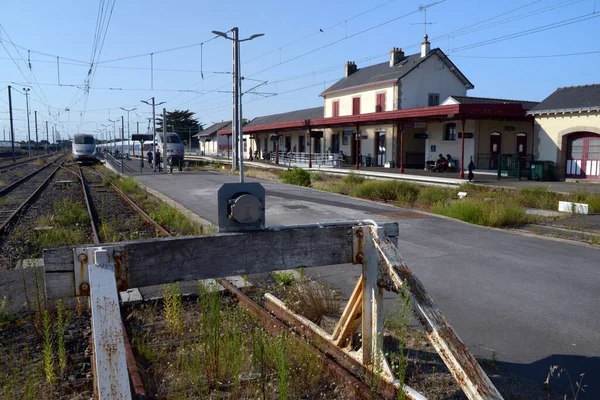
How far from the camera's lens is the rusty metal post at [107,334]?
2.70m

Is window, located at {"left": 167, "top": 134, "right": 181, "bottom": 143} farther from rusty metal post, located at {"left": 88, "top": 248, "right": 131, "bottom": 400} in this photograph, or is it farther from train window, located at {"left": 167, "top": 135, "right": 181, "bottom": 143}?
rusty metal post, located at {"left": 88, "top": 248, "right": 131, "bottom": 400}

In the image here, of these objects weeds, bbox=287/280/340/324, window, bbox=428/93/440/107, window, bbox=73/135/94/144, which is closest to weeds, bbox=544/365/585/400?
weeds, bbox=287/280/340/324

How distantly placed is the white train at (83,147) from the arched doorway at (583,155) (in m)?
38.8

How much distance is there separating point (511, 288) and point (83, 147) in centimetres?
4615

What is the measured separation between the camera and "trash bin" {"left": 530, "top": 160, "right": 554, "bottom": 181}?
25.5 m

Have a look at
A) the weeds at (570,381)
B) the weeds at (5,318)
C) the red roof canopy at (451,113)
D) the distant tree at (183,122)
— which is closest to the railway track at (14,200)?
the weeds at (5,318)

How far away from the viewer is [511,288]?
6715mm

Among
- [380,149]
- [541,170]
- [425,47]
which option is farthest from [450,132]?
[425,47]

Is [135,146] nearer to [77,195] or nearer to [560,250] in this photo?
[77,195]

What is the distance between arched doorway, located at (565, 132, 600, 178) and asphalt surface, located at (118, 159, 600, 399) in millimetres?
15899

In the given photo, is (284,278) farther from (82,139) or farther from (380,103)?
(82,139)

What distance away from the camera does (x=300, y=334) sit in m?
4.85

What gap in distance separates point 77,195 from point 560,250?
17655mm

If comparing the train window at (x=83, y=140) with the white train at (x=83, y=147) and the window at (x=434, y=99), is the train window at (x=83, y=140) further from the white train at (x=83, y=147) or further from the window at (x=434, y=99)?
the window at (x=434, y=99)
